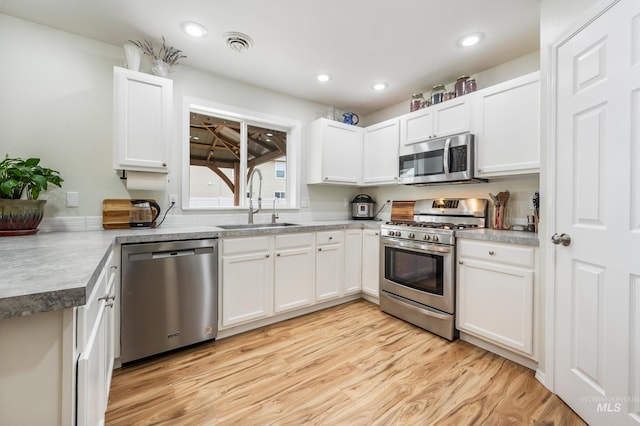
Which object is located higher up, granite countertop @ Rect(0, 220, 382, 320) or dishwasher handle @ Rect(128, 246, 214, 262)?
granite countertop @ Rect(0, 220, 382, 320)

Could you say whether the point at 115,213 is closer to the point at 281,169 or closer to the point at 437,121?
the point at 281,169

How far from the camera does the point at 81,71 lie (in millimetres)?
2188

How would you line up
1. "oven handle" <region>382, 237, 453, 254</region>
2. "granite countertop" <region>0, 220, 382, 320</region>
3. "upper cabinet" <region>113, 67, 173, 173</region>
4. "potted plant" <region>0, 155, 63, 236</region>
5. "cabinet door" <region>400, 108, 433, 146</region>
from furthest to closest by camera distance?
1. "cabinet door" <region>400, 108, 433, 146</region>
2. "oven handle" <region>382, 237, 453, 254</region>
3. "upper cabinet" <region>113, 67, 173, 173</region>
4. "potted plant" <region>0, 155, 63, 236</region>
5. "granite countertop" <region>0, 220, 382, 320</region>

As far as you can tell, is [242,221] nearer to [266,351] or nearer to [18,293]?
[266,351]

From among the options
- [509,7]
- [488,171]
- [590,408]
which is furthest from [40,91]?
[590,408]

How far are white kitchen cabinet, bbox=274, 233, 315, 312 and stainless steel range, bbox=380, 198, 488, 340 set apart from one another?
763 millimetres

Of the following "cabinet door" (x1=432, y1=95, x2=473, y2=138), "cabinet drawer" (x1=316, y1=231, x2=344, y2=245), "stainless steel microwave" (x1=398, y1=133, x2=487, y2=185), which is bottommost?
"cabinet drawer" (x1=316, y1=231, x2=344, y2=245)

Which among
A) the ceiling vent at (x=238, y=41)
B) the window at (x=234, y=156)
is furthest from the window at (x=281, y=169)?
the ceiling vent at (x=238, y=41)

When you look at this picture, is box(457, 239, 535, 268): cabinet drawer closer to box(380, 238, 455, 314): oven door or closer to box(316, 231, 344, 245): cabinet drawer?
box(380, 238, 455, 314): oven door

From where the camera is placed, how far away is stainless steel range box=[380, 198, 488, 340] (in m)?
2.29

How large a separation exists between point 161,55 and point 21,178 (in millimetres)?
1396

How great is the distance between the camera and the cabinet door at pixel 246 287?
2.26m

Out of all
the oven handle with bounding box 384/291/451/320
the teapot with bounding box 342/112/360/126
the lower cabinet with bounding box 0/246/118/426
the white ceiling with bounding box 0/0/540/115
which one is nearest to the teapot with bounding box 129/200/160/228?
the white ceiling with bounding box 0/0/540/115

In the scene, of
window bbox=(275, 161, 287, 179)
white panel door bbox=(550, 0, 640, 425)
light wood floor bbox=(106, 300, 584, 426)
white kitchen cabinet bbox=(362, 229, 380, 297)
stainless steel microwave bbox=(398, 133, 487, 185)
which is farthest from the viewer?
window bbox=(275, 161, 287, 179)
